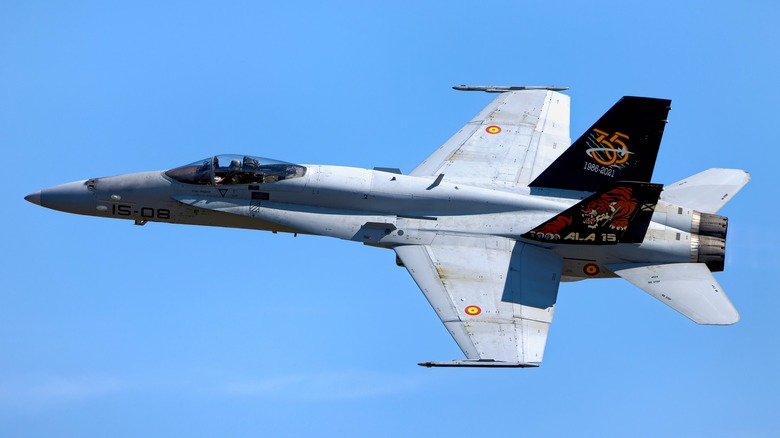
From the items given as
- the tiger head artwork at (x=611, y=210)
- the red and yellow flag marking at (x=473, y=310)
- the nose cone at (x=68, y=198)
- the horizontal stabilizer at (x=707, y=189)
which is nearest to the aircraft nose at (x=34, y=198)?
the nose cone at (x=68, y=198)

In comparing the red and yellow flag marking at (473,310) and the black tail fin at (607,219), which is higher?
the black tail fin at (607,219)

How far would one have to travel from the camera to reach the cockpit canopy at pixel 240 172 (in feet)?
110

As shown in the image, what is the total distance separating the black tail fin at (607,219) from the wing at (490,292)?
1.94 ft

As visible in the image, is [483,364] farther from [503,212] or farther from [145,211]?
[145,211]

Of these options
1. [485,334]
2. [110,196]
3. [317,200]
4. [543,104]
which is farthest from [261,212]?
[543,104]

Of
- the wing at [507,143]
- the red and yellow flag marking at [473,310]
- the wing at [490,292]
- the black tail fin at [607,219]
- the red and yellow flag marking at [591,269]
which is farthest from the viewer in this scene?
the wing at [507,143]

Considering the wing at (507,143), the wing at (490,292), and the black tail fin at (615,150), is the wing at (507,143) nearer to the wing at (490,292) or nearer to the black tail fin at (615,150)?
the black tail fin at (615,150)

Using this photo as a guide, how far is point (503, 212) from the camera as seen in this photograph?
3334 cm

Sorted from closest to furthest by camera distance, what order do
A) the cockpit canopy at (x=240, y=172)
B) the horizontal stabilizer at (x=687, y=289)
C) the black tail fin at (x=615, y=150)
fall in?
the horizontal stabilizer at (x=687, y=289) < the black tail fin at (x=615, y=150) < the cockpit canopy at (x=240, y=172)

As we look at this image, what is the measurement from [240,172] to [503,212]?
566 centimetres

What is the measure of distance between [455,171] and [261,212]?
4.59m

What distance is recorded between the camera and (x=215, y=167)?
1329 inches

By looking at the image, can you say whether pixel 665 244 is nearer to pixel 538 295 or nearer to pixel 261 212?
pixel 538 295

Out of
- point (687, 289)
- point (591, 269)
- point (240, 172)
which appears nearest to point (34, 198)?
point (240, 172)
